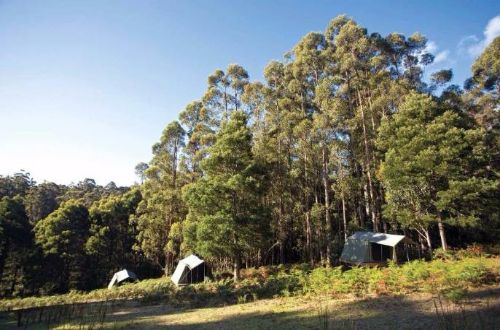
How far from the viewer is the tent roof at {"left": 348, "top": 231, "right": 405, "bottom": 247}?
65.6 ft

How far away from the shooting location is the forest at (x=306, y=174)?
20.0m

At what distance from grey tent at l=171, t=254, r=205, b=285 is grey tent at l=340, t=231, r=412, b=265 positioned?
34.9 ft

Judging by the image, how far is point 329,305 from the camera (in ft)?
37.6

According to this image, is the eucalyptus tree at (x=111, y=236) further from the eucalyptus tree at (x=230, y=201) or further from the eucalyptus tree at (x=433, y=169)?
the eucalyptus tree at (x=433, y=169)

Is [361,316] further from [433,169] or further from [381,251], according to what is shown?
[433,169]

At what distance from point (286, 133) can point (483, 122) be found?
17115mm

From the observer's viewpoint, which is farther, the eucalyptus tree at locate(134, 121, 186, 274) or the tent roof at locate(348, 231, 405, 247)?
the eucalyptus tree at locate(134, 121, 186, 274)

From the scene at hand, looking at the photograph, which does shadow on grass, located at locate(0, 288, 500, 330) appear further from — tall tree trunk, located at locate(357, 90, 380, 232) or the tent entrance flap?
tall tree trunk, located at locate(357, 90, 380, 232)

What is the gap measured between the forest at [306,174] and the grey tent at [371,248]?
126 centimetres

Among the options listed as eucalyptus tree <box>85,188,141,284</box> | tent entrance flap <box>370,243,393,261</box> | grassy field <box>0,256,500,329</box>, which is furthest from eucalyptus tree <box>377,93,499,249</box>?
eucalyptus tree <box>85,188,141,284</box>

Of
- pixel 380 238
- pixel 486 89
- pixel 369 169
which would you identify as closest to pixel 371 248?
pixel 380 238

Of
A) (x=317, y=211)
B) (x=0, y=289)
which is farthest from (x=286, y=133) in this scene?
(x=0, y=289)

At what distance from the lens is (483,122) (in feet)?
89.1

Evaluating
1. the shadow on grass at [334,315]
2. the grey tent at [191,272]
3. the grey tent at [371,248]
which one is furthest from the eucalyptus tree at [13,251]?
the grey tent at [371,248]
